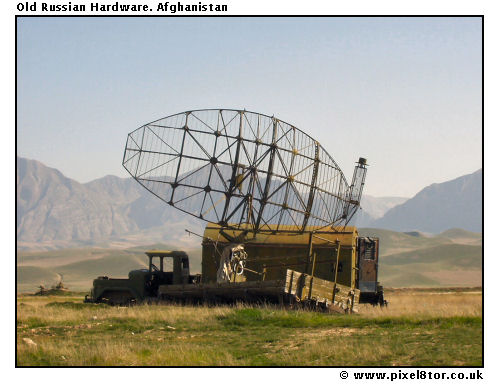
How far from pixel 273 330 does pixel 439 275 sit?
133 metres

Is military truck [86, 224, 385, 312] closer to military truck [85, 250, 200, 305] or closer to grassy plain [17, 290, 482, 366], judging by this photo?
military truck [85, 250, 200, 305]

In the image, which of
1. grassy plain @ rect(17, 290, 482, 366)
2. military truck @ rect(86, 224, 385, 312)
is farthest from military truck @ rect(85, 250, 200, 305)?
grassy plain @ rect(17, 290, 482, 366)

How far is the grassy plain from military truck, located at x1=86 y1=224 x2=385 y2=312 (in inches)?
48.7

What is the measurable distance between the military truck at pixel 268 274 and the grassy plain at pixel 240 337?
1237 mm

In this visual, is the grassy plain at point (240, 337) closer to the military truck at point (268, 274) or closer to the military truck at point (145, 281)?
the military truck at point (268, 274)

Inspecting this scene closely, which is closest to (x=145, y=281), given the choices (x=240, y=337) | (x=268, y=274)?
(x=268, y=274)

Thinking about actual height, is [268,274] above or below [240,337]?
above

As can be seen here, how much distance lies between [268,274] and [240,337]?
557 inches

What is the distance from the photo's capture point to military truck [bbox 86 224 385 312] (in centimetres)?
2675

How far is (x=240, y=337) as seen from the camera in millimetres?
19531

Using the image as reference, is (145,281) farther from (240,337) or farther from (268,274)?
(240,337)

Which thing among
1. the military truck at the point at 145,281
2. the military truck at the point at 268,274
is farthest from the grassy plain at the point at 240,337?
the military truck at the point at 145,281

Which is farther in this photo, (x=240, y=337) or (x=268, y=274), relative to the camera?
(x=268, y=274)
